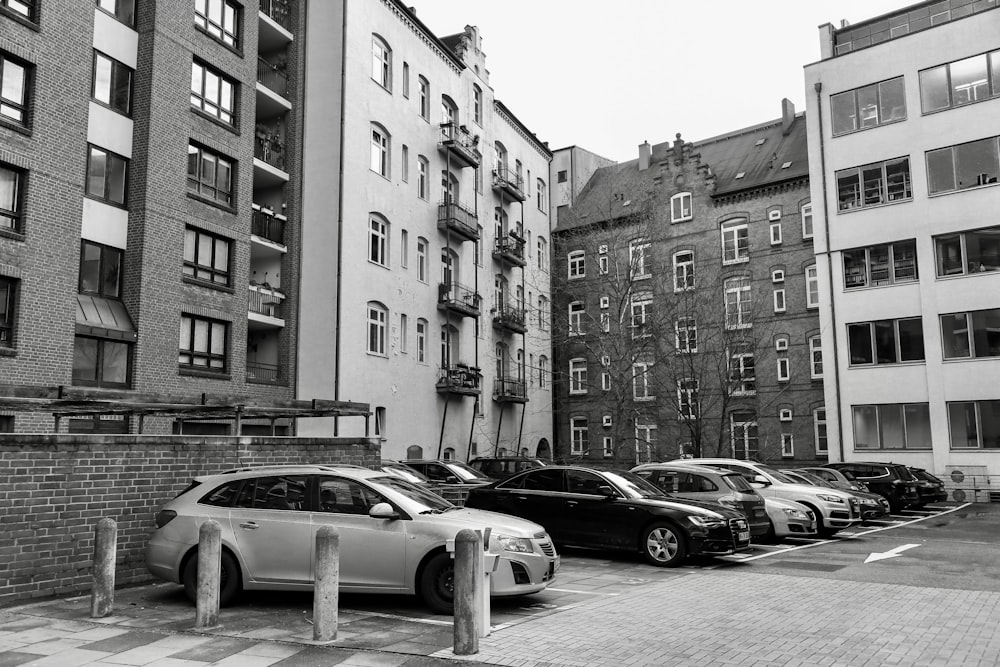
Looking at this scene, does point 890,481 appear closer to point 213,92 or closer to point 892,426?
point 892,426

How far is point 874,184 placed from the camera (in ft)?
110

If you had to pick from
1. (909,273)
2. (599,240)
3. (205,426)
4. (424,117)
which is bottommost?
(205,426)

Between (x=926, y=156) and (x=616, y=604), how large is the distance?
2919cm

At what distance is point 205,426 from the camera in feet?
78.8

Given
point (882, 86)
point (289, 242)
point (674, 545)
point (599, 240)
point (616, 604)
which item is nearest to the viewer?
point (616, 604)

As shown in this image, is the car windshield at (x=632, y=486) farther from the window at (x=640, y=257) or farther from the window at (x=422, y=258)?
the window at (x=422, y=258)

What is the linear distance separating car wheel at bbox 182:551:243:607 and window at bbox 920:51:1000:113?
3244 cm

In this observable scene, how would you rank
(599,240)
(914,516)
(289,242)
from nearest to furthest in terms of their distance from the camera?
1. (914,516)
2. (289,242)
3. (599,240)

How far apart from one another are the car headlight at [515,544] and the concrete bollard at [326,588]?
7.15 feet

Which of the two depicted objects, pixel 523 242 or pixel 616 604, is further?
pixel 523 242

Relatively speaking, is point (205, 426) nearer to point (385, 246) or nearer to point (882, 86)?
point (385, 246)

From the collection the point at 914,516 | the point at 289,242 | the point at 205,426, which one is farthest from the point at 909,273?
the point at 205,426

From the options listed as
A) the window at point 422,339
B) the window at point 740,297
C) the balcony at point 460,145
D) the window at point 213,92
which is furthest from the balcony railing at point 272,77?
the window at point 740,297

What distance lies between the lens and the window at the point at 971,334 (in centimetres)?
3053
